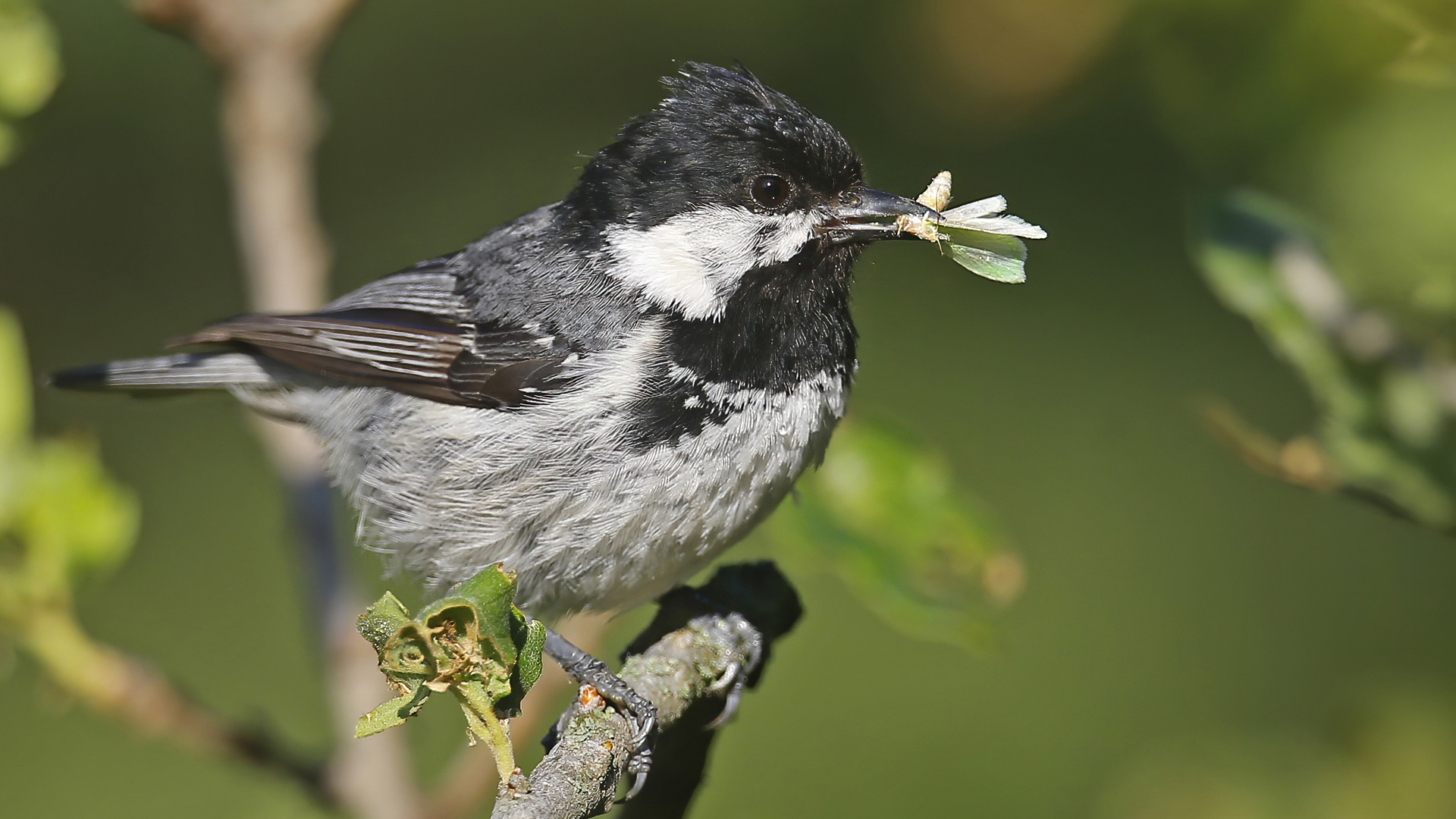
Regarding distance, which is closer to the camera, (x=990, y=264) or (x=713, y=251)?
(x=990, y=264)

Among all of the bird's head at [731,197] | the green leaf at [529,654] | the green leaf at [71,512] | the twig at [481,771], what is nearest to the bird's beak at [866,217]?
the bird's head at [731,197]

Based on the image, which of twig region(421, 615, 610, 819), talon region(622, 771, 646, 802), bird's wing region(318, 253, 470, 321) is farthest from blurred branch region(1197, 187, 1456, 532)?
bird's wing region(318, 253, 470, 321)

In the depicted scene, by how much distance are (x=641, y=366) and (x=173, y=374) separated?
1.33m

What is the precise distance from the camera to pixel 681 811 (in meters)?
1.79

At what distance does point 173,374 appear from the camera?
280 cm

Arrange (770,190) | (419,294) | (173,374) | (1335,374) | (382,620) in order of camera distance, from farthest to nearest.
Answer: (173,374) < (419,294) < (770,190) < (1335,374) < (382,620)

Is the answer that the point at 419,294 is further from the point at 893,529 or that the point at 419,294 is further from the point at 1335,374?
the point at 1335,374

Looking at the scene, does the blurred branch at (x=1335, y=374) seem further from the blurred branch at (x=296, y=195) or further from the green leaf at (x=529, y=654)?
the blurred branch at (x=296, y=195)

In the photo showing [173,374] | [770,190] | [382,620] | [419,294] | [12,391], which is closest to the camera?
[382,620]

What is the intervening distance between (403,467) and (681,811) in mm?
962

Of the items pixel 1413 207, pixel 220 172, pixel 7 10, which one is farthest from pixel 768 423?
pixel 220 172

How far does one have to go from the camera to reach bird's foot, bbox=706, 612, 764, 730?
6.60ft

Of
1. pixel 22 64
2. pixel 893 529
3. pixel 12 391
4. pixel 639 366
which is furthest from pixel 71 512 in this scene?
pixel 893 529

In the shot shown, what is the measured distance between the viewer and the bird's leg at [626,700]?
5.54 ft
